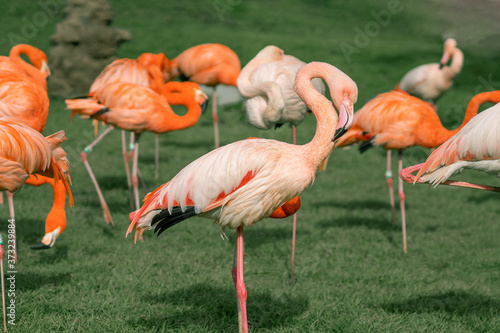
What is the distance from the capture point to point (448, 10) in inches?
717

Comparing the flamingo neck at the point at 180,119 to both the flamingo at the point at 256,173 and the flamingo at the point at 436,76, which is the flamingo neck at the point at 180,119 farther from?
the flamingo at the point at 436,76

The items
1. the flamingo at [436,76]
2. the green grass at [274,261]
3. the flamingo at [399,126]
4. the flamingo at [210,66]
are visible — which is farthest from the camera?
the flamingo at [436,76]

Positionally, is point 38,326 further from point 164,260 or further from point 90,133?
point 90,133

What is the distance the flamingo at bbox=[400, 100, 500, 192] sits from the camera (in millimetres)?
3299

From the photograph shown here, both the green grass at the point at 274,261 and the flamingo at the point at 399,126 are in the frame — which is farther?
the flamingo at the point at 399,126

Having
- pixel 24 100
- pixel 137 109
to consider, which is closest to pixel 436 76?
pixel 137 109

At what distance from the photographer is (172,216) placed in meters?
3.07

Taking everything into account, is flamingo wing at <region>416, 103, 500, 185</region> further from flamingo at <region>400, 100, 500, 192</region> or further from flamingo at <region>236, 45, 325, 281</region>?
flamingo at <region>236, 45, 325, 281</region>

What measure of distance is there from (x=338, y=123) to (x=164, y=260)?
8.23 ft

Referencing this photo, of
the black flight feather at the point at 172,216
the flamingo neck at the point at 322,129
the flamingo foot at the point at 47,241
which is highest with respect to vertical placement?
the flamingo neck at the point at 322,129

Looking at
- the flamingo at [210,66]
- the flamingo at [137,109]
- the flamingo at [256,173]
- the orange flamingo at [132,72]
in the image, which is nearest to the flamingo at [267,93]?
the flamingo at [137,109]

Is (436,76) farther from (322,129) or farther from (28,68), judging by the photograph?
(322,129)

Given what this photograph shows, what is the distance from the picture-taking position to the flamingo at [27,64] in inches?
217

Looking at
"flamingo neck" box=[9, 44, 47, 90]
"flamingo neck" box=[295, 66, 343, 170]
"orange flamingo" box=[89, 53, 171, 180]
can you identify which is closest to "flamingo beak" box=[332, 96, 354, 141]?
"flamingo neck" box=[295, 66, 343, 170]
